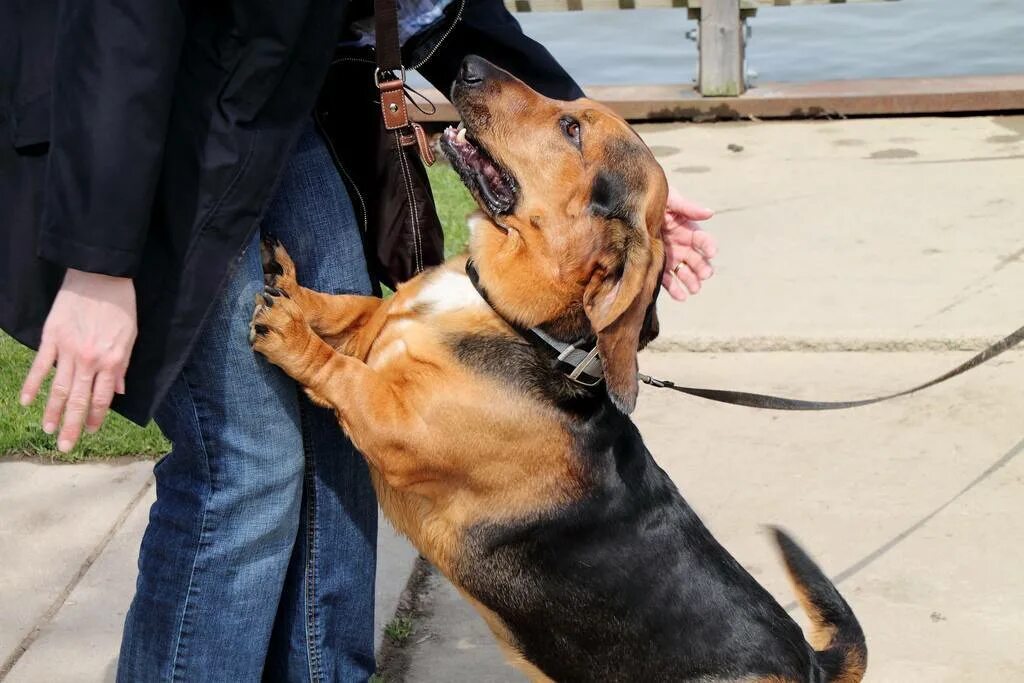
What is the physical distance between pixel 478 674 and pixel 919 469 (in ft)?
5.58

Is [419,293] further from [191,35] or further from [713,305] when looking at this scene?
[713,305]

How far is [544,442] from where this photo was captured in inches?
114

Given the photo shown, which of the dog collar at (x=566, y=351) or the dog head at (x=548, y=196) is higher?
the dog head at (x=548, y=196)

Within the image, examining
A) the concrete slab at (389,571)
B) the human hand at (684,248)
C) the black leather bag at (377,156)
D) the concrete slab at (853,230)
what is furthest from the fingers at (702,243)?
the concrete slab at (853,230)

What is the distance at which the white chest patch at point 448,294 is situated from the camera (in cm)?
298

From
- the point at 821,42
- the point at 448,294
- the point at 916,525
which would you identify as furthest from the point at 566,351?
the point at 821,42

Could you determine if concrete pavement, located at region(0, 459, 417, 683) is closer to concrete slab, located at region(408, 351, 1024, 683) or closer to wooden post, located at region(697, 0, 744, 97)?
concrete slab, located at region(408, 351, 1024, 683)

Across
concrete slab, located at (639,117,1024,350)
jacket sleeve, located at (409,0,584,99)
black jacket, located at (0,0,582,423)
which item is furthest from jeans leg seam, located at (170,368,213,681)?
concrete slab, located at (639,117,1024,350)

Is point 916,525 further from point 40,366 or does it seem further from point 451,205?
point 451,205

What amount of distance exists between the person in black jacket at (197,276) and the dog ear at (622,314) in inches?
21.2

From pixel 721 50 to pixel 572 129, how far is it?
17.5 feet

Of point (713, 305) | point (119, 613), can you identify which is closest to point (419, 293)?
point (119, 613)

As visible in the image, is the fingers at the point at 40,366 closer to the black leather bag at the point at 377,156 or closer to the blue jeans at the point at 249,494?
the blue jeans at the point at 249,494

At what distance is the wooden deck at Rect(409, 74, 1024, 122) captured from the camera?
7.94 m
